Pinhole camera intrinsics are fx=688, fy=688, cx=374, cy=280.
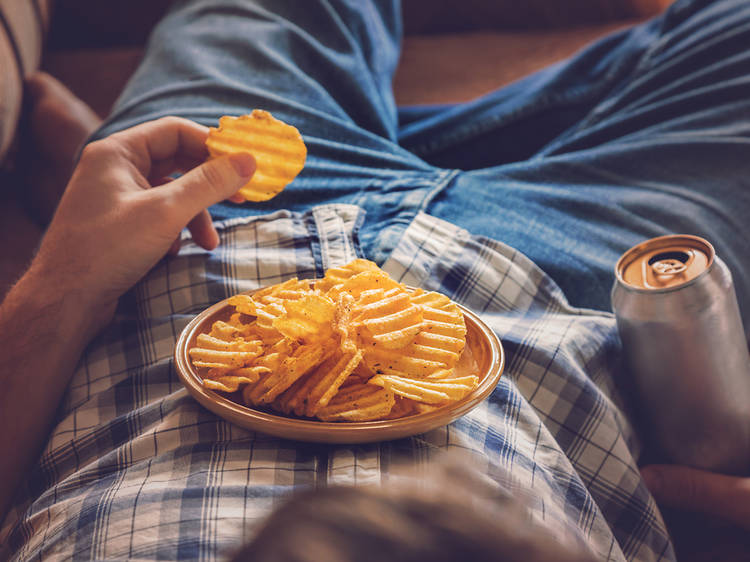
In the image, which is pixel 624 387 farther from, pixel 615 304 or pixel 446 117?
pixel 446 117

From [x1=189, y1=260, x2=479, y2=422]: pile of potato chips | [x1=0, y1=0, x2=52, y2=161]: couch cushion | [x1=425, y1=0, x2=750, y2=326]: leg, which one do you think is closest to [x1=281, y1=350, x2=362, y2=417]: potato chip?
[x1=189, y1=260, x2=479, y2=422]: pile of potato chips

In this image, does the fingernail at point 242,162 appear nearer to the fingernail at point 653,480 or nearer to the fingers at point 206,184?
the fingers at point 206,184

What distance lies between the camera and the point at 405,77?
1575mm

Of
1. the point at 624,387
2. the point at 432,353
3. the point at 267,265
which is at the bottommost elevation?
the point at 624,387

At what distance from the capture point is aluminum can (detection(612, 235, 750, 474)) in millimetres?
674

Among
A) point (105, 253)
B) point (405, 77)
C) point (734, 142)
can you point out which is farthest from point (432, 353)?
point (405, 77)

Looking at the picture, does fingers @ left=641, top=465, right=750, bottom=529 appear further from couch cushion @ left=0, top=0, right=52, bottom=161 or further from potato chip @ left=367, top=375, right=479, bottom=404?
couch cushion @ left=0, top=0, right=52, bottom=161

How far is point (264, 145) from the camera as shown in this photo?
0.76 meters

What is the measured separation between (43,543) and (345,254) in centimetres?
42

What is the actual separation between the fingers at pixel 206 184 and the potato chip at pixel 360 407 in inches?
12.6

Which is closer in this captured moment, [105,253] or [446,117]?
[105,253]

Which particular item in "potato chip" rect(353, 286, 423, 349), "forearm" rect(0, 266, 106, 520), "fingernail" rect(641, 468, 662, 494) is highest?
"potato chip" rect(353, 286, 423, 349)

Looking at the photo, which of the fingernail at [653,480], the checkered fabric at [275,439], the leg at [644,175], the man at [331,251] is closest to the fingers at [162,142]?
the man at [331,251]

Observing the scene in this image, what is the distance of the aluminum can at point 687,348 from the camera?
674 mm
